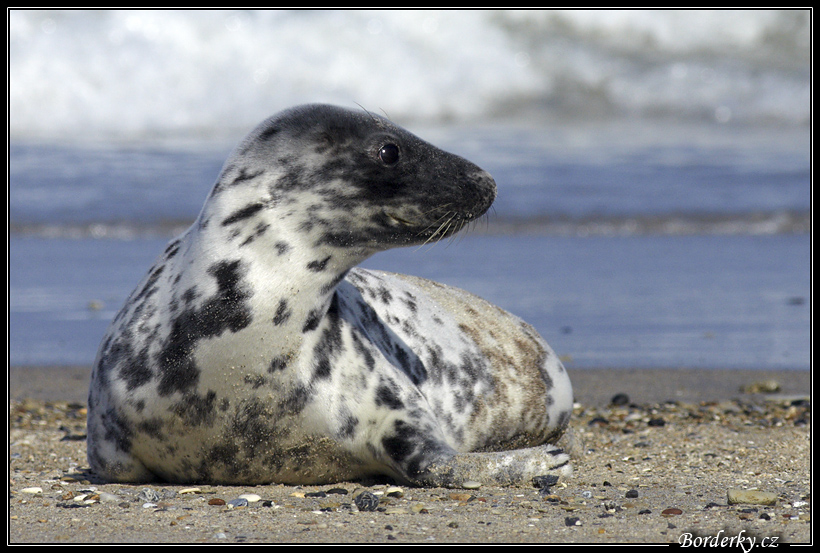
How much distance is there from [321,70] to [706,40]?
8.73m

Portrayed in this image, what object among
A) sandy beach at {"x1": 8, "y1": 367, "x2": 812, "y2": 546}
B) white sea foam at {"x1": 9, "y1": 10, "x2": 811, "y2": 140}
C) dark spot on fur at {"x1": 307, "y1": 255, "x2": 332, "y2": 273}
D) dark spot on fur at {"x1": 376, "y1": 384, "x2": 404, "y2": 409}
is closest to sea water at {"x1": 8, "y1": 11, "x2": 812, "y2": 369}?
white sea foam at {"x1": 9, "y1": 10, "x2": 811, "y2": 140}

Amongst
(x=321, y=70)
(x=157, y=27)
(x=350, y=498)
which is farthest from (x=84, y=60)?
(x=350, y=498)

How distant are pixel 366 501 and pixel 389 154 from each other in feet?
3.93

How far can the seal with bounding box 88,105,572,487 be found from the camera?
145 inches

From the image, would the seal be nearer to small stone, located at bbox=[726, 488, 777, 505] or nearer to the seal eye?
the seal eye

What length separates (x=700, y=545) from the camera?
3.06 metres

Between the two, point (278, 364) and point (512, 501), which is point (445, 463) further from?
point (278, 364)

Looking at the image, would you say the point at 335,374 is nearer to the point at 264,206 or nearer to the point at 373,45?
the point at 264,206

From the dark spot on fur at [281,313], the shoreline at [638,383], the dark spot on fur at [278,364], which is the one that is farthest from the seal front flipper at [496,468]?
the shoreline at [638,383]

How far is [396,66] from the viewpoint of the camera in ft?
76.2

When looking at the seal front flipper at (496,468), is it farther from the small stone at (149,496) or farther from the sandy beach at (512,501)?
the small stone at (149,496)

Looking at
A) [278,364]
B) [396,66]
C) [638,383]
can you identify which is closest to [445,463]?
[278,364]

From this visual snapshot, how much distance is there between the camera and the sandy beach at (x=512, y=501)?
3.17m

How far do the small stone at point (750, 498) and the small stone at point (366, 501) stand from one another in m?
1.16
